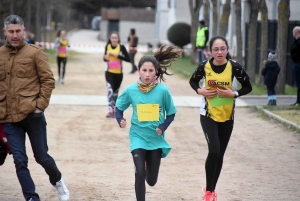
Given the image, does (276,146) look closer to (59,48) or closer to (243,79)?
(243,79)

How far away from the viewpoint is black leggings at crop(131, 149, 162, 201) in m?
6.72

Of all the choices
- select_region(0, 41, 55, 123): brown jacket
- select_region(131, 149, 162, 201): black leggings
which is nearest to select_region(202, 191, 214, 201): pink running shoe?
select_region(131, 149, 162, 201): black leggings

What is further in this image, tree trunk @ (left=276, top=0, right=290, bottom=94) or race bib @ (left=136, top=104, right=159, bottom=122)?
tree trunk @ (left=276, top=0, right=290, bottom=94)

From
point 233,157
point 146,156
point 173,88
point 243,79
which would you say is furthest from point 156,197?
point 173,88

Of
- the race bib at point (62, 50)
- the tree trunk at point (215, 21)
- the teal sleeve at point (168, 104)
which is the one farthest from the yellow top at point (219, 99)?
the tree trunk at point (215, 21)

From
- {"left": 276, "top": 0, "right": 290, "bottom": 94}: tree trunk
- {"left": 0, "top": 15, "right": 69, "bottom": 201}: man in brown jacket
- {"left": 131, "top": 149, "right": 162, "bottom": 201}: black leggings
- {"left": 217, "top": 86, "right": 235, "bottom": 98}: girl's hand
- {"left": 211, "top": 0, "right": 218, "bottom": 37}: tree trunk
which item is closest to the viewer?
{"left": 131, "top": 149, "right": 162, "bottom": 201}: black leggings

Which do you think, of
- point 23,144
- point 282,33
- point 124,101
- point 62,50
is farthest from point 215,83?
point 62,50

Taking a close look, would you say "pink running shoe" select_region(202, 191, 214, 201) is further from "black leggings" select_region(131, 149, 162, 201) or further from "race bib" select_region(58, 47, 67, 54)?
"race bib" select_region(58, 47, 67, 54)

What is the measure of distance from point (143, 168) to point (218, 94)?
1164 millimetres

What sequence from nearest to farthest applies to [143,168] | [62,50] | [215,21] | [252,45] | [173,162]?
[143,168] < [173,162] < [252,45] < [62,50] < [215,21]

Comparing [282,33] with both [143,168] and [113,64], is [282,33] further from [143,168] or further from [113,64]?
[143,168]

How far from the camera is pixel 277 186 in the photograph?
28.1ft

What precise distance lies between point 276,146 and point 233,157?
1326mm

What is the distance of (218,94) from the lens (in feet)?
24.1
